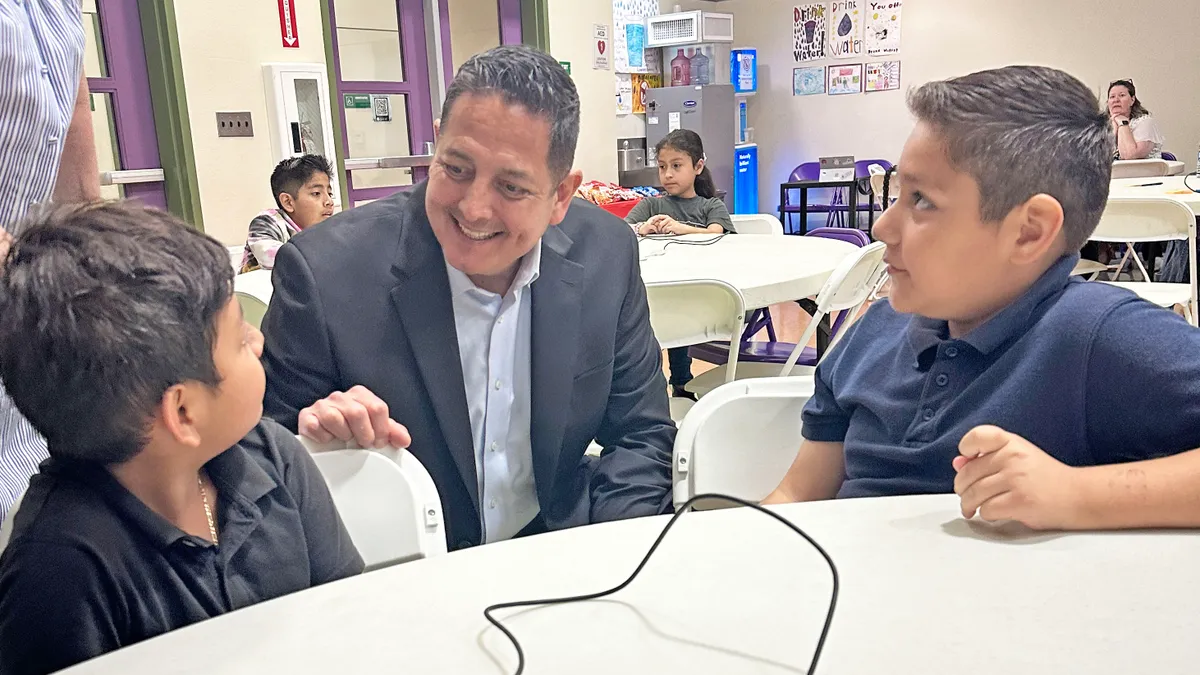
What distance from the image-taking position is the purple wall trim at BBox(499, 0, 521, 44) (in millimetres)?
6707

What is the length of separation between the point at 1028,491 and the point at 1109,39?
8424mm

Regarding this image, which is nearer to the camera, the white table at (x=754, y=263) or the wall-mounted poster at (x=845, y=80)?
A: the white table at (x=754, y=263)

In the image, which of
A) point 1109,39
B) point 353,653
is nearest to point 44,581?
point 353,653

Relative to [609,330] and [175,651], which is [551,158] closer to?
[609,330]

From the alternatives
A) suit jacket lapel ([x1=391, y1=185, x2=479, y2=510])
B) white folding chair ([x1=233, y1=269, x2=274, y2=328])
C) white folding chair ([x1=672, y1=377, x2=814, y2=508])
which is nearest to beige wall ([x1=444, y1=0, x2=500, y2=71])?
white folding chair ([x1=233, y1=269, x2=274, y2=328])

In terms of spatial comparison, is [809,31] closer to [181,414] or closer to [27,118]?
[27,118]

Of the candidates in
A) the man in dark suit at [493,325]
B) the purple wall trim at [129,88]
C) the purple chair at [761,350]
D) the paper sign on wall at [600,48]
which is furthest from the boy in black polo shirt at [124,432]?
the paper sign on wall at [600,48]

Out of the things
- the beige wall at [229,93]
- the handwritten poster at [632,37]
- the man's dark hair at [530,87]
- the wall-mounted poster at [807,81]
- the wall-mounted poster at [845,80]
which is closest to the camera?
the man's dark hair at [530,87]

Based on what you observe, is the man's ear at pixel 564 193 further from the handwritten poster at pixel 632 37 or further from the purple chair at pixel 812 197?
the purple chair at pixel 812 197

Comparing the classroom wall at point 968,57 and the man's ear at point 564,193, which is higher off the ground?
the classroom wall at point 968,57

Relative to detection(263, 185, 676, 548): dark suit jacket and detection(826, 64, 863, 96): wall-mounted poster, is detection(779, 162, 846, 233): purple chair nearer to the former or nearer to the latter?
detection(826, 64, 863, 96): wall-mounted poster

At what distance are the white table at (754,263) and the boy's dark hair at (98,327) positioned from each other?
163 centimetres

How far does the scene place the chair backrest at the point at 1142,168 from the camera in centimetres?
574

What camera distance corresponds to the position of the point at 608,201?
19.9 feet
